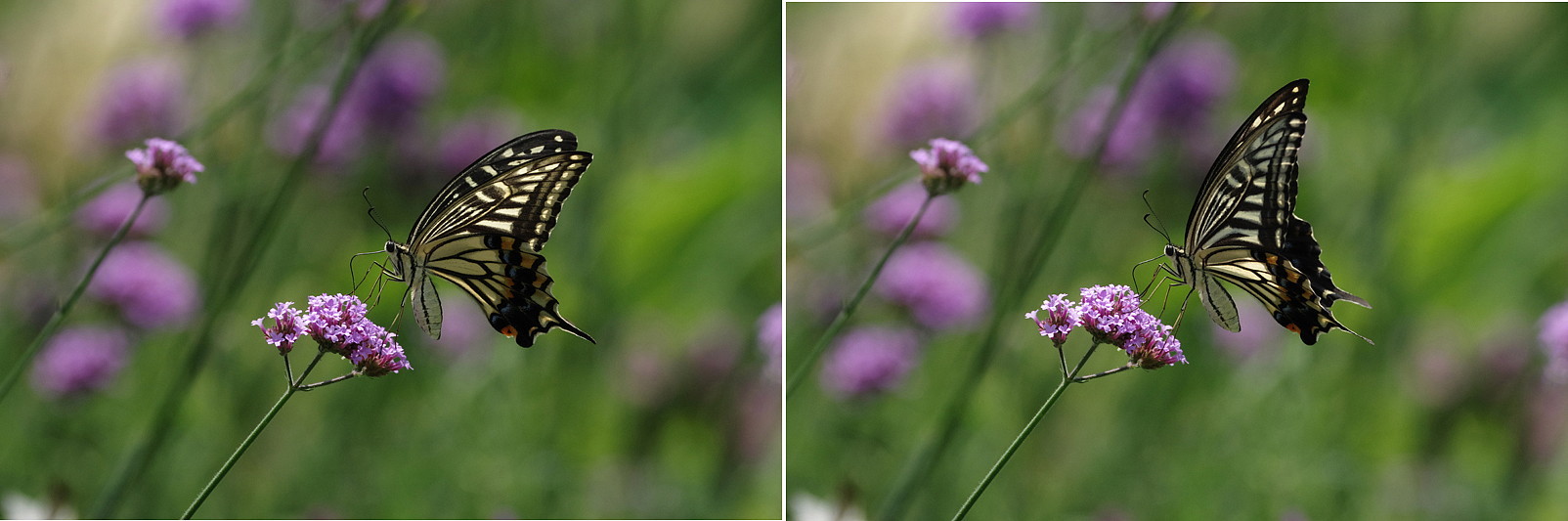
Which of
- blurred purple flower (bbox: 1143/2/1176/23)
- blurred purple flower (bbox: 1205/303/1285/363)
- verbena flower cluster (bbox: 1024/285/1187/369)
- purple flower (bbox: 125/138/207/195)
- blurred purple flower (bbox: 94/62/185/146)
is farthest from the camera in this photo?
blurred purple flower (bbox: 1205/303/1285/363)

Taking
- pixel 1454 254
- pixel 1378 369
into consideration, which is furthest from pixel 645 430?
pixel 1454 254

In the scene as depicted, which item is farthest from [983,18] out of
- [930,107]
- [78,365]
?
[78,365]

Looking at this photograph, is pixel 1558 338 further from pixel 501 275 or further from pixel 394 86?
pixel 394 86

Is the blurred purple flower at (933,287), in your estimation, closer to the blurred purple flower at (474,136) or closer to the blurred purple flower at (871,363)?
the blurred purple flower at (871,363)

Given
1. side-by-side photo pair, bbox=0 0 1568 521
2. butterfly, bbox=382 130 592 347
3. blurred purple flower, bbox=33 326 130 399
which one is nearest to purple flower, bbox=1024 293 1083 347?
side-by-side photo pair, bbox=0 0 1568 521

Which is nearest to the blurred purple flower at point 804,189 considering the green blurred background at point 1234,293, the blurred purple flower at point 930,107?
the green blurred background at point 1234,293

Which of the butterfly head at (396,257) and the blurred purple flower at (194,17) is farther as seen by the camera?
the blurred purple flower at (194,17)

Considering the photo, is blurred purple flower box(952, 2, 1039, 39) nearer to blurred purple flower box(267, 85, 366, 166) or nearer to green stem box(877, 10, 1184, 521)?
green stem box(877, 10, 1184, 521)

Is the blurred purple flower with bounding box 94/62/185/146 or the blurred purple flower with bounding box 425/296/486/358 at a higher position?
the blurred purple flower with bounding box 425/296/486/358
